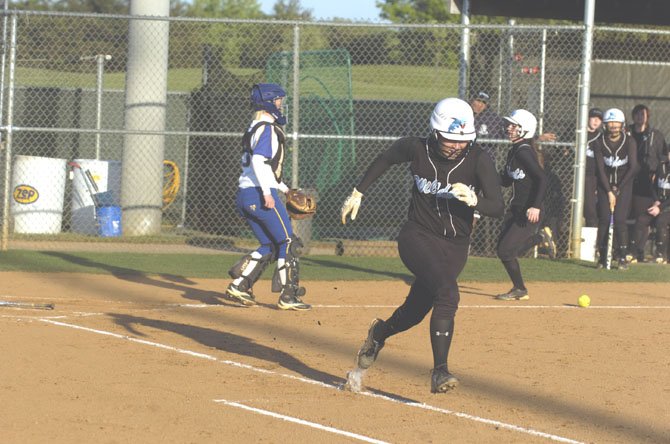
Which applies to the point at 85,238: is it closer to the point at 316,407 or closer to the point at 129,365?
the point at 129,365

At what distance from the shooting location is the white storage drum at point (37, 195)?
17.8m

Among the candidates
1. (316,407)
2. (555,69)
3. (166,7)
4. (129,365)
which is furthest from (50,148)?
(316,407)

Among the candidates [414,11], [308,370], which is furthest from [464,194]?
[414,11]

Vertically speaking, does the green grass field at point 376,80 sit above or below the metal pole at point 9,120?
above

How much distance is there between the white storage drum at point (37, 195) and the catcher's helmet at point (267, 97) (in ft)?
26.2

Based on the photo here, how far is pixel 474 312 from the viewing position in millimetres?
11555

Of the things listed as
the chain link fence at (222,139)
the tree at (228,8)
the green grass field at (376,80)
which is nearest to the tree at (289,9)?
the tree at (228,8)

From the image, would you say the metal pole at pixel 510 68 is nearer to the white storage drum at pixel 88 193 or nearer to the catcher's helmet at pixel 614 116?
the catcher's helmet at pixel 614 116

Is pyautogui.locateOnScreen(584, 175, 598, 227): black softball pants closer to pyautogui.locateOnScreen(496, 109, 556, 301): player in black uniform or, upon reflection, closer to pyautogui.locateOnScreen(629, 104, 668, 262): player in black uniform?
pyautogui.locateOnScreen(629, 104, 668, 262): player in black uniform

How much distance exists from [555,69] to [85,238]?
25.3 feet

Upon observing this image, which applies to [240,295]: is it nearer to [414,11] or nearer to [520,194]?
[520,194]

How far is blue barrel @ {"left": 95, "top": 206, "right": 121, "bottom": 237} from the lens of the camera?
17609mm

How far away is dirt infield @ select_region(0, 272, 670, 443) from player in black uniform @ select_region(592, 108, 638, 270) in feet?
9.84

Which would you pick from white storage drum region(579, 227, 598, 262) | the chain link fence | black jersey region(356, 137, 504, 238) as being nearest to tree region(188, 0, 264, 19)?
the chain link fence
